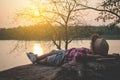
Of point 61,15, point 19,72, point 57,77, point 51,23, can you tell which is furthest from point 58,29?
point 57,77

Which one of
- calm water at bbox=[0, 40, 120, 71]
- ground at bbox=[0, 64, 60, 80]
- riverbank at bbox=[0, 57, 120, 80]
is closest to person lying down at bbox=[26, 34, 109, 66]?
ground at bbox=[0, 64, 60, 80]

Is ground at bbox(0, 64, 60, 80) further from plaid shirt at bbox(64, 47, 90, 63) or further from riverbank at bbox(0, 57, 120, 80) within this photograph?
plaid shirt at bbox(64, 47, 90, 63)

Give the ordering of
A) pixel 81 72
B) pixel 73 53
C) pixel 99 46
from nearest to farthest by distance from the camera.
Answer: pixel 81 72 < pixel 99 46 < pixel 73 53

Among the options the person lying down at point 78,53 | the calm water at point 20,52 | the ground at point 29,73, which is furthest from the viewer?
the calm water at point 20,52

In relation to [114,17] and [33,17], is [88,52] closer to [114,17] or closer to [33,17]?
[114,17]

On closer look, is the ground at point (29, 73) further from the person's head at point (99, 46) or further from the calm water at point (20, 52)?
the calm water at point (20, 52)

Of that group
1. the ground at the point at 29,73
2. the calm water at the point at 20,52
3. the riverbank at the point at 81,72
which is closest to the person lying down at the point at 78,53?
the ground at the point at 29,73

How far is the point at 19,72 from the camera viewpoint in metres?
9.42

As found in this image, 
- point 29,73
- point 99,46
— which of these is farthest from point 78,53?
point 29,73

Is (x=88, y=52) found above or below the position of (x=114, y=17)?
below

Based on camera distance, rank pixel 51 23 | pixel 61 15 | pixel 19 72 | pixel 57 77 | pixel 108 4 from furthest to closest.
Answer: pixel 51 23 < pixel 61 15 < pixel 108 4 < pixel 19 72 < pixel 57 77

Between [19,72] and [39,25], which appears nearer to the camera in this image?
[19,72]

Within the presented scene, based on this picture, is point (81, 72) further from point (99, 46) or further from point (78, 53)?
point (99, 46)

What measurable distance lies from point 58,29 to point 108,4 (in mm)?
8889
